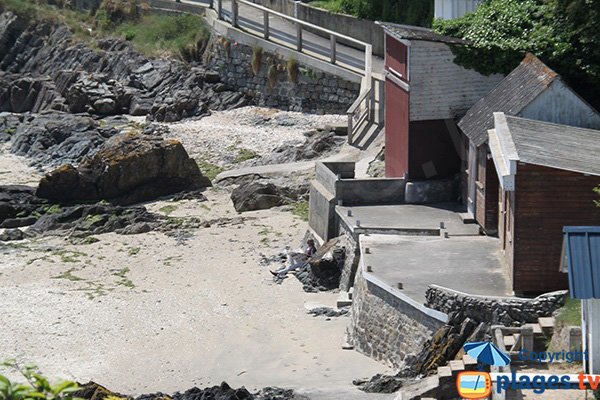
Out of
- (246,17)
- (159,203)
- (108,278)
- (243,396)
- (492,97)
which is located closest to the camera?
(243,396)

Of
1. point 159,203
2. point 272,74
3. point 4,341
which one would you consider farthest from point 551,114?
point 272,74

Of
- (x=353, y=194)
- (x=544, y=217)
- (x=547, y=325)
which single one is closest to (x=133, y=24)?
(x=353, y=194)

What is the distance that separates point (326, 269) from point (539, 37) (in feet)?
20.7

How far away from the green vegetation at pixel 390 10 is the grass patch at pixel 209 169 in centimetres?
712

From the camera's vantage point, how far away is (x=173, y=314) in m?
26.8

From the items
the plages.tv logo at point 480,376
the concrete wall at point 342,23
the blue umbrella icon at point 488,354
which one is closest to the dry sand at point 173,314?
the plages.tv logo at point 480,376

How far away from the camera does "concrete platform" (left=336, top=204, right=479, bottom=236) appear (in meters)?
26.3

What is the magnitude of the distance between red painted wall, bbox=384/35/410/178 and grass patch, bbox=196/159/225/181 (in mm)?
8423

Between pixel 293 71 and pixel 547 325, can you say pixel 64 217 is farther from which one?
pixel 547 325

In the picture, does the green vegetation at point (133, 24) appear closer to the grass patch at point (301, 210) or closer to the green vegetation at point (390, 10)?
the green vegetation at point (390, 10)

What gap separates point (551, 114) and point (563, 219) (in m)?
4.12

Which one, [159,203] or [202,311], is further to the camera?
[159,203]

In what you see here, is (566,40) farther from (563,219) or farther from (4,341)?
(4,341)

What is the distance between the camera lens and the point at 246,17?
4581 cm
